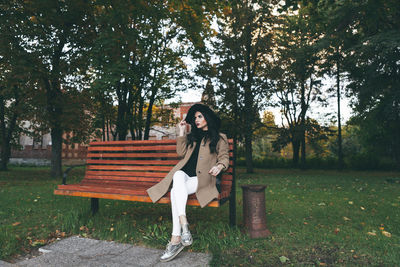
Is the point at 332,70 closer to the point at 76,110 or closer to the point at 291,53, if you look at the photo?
the point at 291,53

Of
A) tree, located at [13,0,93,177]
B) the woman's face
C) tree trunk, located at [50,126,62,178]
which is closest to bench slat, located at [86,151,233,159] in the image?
the woman's face

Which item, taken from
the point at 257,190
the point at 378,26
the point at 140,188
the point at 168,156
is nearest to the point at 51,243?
the point at 140,188

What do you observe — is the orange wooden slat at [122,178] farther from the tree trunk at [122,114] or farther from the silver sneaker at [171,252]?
the tree trunk at [122,114]

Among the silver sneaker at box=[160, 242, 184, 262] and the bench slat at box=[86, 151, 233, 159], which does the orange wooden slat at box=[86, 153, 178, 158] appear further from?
the silver sneaker at box=[160, 242, 184, 262]

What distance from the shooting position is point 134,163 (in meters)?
4.82

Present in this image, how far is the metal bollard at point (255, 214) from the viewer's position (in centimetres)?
386

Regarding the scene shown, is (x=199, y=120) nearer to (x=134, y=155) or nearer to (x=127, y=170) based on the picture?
(x=134, y=155)

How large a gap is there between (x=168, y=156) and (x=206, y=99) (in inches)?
457

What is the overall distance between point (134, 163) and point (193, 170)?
123 cm

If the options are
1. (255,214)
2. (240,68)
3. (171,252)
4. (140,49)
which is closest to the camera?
(171,252)

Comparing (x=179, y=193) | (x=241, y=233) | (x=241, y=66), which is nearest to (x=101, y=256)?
(x=179, y=193)

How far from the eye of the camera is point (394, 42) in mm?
10898

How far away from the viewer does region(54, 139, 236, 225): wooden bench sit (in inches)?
158

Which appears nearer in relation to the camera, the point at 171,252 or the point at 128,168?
the point at 171,252
